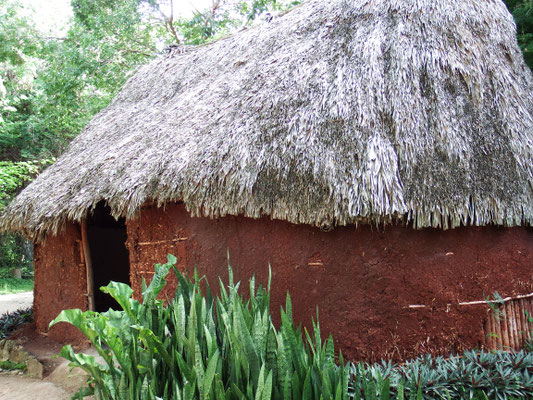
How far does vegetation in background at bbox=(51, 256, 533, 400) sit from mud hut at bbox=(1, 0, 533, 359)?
66cm

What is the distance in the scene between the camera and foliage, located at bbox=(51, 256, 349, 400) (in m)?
2.63

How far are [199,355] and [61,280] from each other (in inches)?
162

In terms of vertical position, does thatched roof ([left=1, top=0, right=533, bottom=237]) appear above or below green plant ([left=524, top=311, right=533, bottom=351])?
above

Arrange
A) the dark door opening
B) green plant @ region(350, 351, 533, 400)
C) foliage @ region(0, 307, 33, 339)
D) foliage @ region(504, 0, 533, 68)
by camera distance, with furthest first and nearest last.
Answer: the dark door opening
foliage @ region(0, 307, 33, 339)
foliage @ region(504, 0, 533, 68)
green plant @ region(350, 351, 533, 400)

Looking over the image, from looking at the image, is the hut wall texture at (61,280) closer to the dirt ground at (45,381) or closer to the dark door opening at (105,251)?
the dirt ground at (45,381)

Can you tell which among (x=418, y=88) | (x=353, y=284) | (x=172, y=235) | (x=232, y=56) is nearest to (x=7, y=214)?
(x=172, y=235)

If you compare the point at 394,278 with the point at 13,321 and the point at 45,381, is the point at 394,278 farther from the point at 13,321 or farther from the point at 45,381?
the point at 13,321

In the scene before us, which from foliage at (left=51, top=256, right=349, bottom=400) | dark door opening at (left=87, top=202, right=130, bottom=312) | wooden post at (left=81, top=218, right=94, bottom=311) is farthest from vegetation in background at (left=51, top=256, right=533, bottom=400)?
dark door opening at (left=87, top=202, right=130, bottom=312)

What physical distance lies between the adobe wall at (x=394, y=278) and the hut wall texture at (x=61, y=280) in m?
2.81

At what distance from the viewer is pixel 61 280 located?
6129mm

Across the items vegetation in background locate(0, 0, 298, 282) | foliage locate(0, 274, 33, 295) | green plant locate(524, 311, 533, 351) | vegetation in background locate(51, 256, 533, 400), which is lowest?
foliage locate(0, 274, 33, 295)

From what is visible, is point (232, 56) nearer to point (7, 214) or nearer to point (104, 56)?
point (7, 214)

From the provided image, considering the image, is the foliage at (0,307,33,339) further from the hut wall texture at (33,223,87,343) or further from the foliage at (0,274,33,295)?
the foliage at (0,274,33,295)

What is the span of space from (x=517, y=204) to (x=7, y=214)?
582 cm
